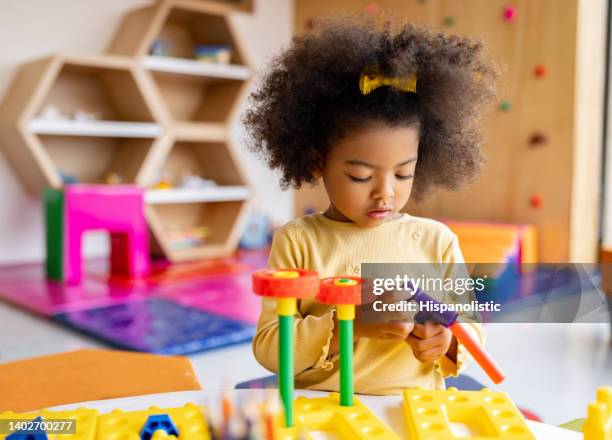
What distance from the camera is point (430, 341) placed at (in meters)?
0.62

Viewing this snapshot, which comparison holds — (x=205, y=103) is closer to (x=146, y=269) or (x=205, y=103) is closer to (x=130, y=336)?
(x=146, y=269)

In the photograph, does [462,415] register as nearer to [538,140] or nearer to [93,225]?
[93,225]

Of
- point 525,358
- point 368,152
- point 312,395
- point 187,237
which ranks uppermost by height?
point 368,152

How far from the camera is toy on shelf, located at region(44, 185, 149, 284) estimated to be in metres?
2.52

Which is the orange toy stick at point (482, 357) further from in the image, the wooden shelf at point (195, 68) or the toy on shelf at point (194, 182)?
the toy on shelf at point (194, 182)

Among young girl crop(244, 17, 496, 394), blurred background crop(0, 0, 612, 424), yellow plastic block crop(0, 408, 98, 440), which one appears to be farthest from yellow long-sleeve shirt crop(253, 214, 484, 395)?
blurred background crop(0, 0, 612, 424)

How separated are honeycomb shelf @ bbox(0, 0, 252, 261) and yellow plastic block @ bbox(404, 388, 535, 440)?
7.85ft

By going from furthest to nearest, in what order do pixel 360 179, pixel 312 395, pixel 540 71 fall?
1. pixel 540 71
2. pixel 360 179
3. pixel 312 395

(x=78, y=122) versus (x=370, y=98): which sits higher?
(x=78, y=122)

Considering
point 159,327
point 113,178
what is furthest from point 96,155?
point 159,327

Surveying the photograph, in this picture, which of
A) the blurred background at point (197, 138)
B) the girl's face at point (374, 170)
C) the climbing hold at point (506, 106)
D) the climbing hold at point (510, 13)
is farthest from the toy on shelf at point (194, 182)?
the girl's face at point (374, 170)

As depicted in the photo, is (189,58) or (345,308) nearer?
(345,308)

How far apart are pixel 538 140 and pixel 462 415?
2.48 m

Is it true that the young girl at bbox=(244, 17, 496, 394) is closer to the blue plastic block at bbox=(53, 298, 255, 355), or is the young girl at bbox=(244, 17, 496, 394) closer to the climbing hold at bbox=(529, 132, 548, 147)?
the blue plastic block at bbox=(53, 298, 255, 355)
